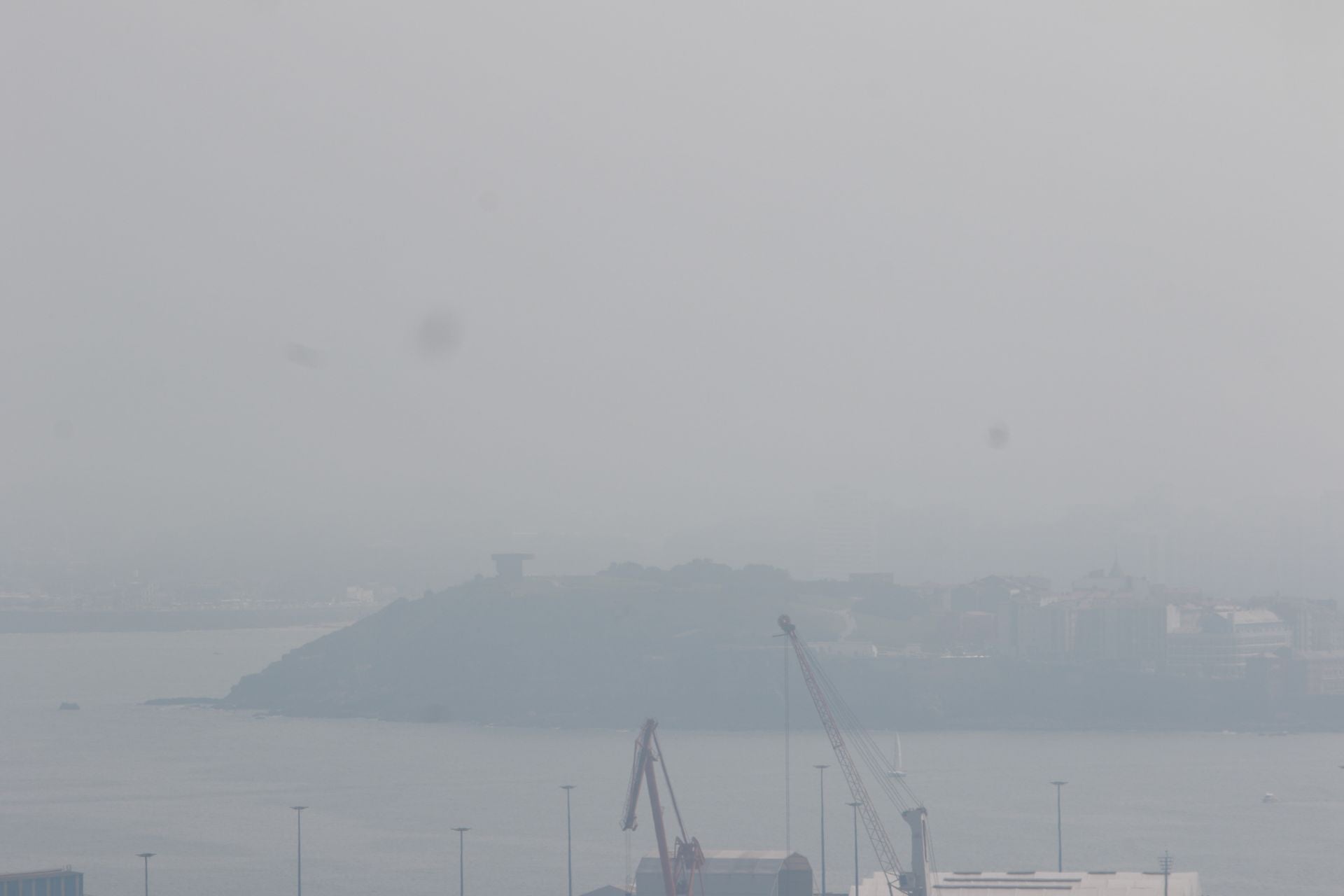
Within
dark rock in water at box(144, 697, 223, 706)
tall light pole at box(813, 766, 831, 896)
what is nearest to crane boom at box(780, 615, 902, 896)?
tall light pole at box(813, 766, 831, 896)

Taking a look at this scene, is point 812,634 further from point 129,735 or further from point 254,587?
point 254,587

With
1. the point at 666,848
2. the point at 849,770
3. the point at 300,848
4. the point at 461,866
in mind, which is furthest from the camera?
the point at 300,848

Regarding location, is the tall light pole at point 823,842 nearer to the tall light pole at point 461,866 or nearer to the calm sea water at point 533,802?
the calm sea water at point 533,802

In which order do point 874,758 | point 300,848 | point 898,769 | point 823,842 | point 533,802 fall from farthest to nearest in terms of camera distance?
point 874,758 → point 898,769 → point 533,802 → point 300,848 → point 823,842

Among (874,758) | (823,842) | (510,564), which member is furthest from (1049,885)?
(510,564)

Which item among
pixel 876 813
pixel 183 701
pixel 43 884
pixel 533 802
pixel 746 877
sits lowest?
pixel 533 802

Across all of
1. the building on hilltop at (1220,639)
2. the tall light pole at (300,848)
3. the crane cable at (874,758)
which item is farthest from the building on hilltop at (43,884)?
the building on hilltop at (1220,639)

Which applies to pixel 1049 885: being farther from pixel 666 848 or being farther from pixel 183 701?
pixel 183 701
